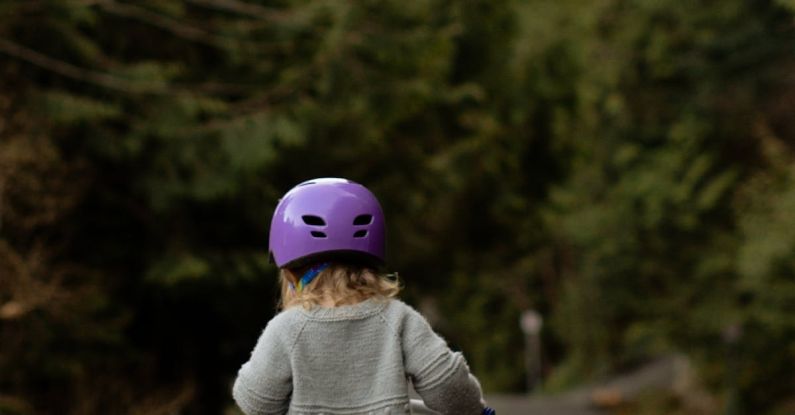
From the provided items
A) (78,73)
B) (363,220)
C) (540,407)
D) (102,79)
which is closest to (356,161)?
(102,79)

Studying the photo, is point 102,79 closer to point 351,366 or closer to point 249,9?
point 249,9

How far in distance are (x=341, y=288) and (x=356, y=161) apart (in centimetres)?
987

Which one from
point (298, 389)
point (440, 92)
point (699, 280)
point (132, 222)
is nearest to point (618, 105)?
point (699, 280)

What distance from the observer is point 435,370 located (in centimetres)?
314

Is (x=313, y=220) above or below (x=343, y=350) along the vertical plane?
above

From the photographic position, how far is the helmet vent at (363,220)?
3.30 m

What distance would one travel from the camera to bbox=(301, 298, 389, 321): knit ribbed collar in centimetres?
319

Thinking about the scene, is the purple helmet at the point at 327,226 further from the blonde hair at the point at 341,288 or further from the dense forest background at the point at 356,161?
the dense forest background at the point at 356,161

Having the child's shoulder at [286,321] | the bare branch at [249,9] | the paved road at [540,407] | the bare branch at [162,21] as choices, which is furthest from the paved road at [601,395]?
the child's shoulder at [286,321]

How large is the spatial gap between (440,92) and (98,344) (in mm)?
4244

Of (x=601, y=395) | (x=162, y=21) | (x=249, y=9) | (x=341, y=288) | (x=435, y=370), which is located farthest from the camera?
(x=601, y=395)

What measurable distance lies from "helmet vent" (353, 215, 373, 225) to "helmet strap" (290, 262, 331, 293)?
0.14 m

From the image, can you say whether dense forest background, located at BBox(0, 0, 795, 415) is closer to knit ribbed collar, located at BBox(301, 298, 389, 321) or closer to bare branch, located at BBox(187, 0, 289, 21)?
bare branch, located at BBox(187, 0, 289, 21)

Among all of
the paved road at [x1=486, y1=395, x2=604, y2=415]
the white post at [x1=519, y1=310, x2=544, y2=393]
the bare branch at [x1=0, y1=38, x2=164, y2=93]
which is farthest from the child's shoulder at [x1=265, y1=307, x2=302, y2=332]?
the white post at [x1=519, y1=310, x2=544, y2=393]
